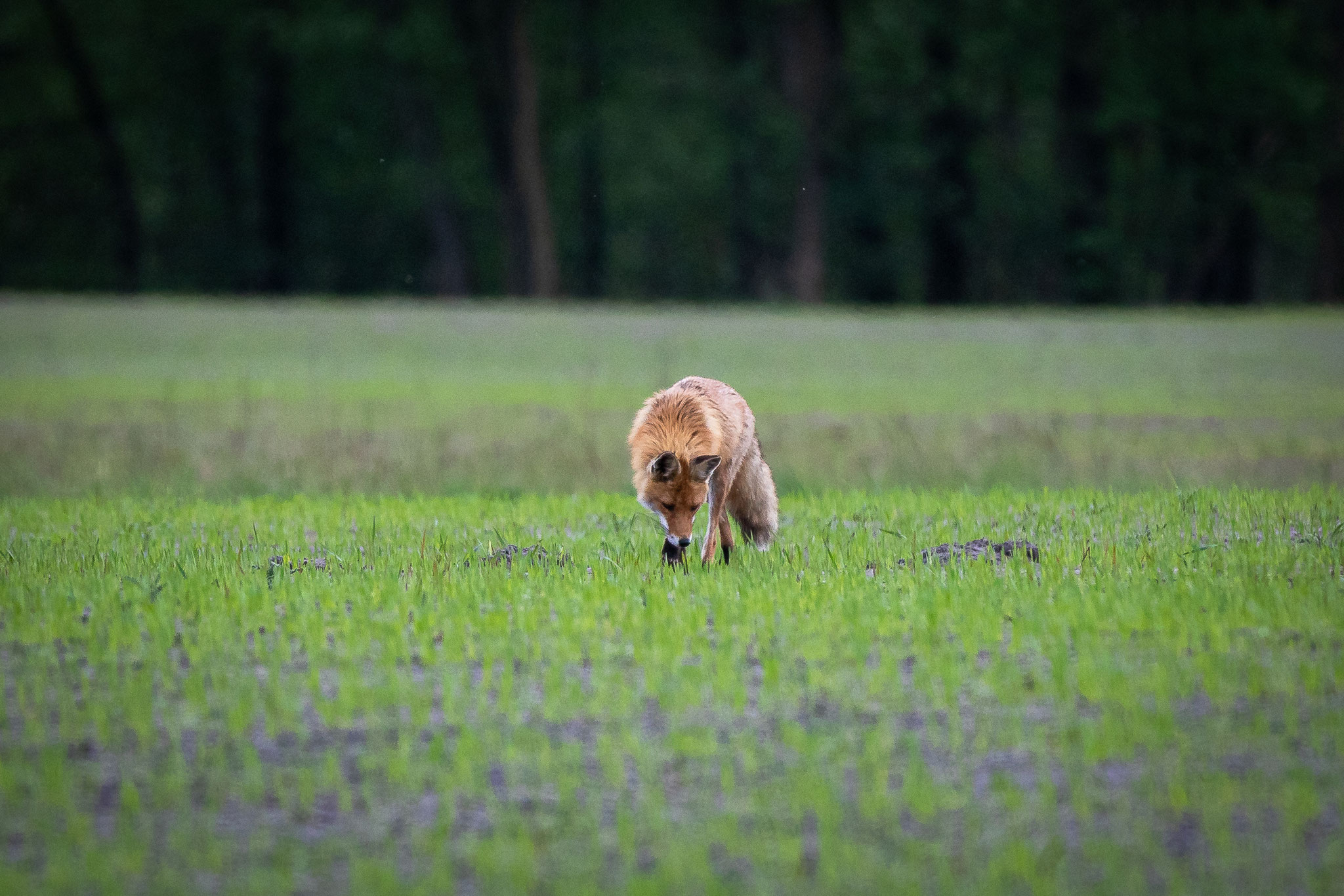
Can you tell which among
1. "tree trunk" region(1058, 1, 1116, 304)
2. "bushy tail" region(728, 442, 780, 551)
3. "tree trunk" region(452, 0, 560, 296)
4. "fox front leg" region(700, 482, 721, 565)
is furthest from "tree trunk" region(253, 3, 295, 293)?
"fox front leg" region(700, 482, 721, 565)

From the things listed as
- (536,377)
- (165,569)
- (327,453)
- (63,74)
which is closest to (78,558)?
(165,569)

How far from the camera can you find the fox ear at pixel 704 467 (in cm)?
700

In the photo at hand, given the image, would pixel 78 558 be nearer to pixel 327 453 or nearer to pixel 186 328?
pixel 327 453

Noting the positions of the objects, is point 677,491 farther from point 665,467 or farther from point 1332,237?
point 1332,237

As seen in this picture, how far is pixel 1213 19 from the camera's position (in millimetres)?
46406

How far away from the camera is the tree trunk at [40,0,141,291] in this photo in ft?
163

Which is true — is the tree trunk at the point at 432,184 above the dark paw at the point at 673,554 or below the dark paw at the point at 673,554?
above

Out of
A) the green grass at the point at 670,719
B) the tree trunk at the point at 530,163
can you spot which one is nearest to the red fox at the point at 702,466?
the green grass at the point at 670,719

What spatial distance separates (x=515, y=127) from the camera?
4544cm

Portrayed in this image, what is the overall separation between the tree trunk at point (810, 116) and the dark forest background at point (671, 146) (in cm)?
10

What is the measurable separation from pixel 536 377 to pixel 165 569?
13.1 meters

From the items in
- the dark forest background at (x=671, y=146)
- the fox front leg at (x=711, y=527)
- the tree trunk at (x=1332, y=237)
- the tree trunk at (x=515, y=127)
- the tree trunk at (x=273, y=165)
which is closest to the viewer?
A: the fox front leg at (x=711, y=527)

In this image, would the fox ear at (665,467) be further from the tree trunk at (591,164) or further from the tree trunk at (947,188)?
the tree trunk at (591,164)

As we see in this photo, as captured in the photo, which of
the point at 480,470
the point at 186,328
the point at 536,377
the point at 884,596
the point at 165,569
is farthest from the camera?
the point at 186,328
